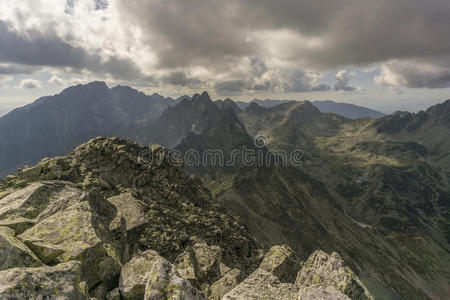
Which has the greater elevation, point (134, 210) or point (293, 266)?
point (134, 210)

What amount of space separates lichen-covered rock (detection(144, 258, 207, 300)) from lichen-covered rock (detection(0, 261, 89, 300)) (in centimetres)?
319

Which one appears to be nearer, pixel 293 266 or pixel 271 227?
pixel 293 266

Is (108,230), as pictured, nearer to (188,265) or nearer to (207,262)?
(188,265)

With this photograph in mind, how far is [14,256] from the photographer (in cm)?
1151

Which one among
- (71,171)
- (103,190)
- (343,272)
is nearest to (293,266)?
(343,272)

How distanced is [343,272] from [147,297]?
13.9 m

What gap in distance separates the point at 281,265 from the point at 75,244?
74.1 ft

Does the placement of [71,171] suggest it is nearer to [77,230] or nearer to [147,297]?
[77,230]

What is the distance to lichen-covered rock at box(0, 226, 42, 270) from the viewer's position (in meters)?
11.1

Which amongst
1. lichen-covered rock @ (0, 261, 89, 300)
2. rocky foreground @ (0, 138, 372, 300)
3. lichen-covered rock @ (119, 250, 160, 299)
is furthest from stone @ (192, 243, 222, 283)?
lichen-covered rock @ (0, 261, 89, 300)

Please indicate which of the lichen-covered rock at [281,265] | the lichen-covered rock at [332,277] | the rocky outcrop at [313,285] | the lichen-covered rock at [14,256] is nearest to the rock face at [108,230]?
the lichen-covered rock at [14,256]

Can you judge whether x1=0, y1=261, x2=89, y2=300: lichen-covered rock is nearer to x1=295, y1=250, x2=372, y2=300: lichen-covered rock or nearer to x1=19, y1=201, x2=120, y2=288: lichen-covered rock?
x1=19, y1=201, x2=120, y2=288: lichen-covered rock

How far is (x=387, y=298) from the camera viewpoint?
146125mm

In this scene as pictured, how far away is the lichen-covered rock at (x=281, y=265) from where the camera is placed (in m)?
26.4
